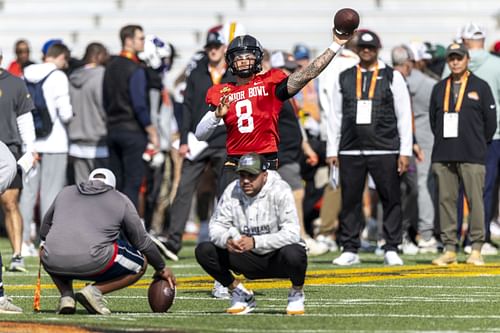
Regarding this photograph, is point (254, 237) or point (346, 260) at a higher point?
point (254, 237)

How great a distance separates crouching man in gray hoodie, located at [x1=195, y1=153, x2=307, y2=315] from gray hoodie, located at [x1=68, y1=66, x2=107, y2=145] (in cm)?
816

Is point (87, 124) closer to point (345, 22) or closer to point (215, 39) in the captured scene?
point (215, 39)

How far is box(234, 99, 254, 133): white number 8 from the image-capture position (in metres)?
11.5

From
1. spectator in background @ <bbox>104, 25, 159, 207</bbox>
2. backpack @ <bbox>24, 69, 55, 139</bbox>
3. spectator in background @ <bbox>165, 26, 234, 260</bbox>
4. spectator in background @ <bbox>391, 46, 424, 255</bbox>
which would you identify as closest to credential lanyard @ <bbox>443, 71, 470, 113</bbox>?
spectator in background @ <bbox>391, 46, 424, 255</bbox>

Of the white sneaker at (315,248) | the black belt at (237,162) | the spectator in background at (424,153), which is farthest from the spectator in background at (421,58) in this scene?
the black belt at (237,162)

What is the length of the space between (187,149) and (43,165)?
240 centimetres

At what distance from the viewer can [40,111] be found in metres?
17.6

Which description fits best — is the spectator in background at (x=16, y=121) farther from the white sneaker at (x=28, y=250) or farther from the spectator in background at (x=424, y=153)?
the spectator in background at (x=424, y=153)

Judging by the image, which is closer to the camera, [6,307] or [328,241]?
[6,307]

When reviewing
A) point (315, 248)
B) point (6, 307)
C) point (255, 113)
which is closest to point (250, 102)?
point (255, 113)

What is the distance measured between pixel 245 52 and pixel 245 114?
18.2 inches

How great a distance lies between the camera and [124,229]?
10547 mm

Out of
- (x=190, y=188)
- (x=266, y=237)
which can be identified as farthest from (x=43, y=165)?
(x=266, y=237)

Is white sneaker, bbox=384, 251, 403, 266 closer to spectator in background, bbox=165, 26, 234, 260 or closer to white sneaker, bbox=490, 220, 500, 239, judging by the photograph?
spectator in background, bbox=165, 26, 234, 260
